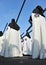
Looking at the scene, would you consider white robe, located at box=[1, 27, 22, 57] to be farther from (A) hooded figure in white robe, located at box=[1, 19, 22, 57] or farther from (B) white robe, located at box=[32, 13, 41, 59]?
(B) white robe, located at box=[32, 13, 41, 59]

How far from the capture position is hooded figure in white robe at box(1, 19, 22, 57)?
720 cm

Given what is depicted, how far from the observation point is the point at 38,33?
548 centimetres

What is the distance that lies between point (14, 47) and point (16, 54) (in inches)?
10.0

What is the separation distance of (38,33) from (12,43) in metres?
1.93

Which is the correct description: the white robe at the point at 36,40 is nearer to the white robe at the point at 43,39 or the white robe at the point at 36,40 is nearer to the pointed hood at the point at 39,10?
the white robe at the point at 43,39

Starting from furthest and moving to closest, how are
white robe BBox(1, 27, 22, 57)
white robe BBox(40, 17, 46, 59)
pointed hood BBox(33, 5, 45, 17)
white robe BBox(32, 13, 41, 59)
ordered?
1. white robe BBox(1, 27, 22, 57)
2. pointed hood BBox(33, 5, 45, 17)
3. white robe BBox(32, 13, 41, 59)
4. white robe BBox(40, 17, 46, 59)

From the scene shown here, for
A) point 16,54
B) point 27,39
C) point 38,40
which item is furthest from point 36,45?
point 27,39

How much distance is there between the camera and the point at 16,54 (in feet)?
23.8

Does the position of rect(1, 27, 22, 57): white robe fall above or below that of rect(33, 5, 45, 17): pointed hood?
below

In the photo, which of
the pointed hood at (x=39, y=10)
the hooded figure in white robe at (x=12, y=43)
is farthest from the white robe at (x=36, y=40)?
the hooded figure in white robe at (x=12, y=43)

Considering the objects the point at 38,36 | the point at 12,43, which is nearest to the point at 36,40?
the point at 38,36

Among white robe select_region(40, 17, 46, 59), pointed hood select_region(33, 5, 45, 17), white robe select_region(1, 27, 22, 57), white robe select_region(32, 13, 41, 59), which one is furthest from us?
white robe select_region(1, 27, 22, 57)

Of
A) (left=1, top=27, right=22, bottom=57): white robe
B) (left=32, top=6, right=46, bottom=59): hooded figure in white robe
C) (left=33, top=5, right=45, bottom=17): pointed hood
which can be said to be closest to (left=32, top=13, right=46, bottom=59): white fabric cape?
(left=32, top=6, right=46, bottom=59): hooded figure in white robe

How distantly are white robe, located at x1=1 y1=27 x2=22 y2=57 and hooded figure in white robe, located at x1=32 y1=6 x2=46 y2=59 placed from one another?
1.74 metres
